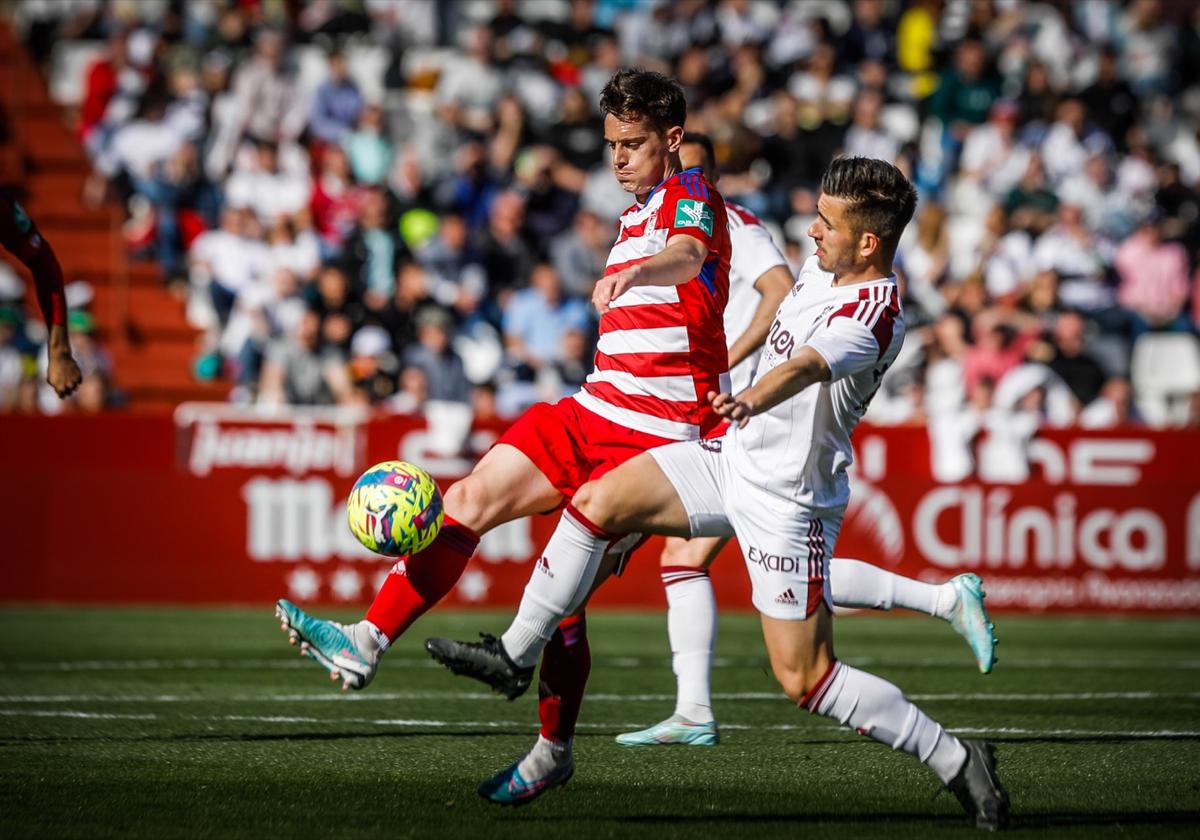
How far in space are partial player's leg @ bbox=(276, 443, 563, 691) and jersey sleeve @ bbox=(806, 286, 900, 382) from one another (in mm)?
1299

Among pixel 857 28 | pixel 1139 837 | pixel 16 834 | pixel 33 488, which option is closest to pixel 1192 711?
pixel 1139 837

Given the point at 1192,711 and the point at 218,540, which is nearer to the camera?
the point at 1192,711

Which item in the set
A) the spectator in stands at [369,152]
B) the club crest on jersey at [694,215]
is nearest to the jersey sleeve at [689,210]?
the club crest on jersey at [694,215]

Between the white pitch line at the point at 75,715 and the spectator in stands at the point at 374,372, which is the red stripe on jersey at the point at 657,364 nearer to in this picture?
the white pitch line at the point at 75,715

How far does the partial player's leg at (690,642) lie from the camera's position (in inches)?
299

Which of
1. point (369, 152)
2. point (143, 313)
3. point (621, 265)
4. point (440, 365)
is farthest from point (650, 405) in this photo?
point (143, 313)

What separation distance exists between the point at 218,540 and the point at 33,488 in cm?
161

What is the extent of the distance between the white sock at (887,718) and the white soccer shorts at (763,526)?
0.26 meters

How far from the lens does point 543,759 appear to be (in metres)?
6.02

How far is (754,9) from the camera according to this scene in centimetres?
2136

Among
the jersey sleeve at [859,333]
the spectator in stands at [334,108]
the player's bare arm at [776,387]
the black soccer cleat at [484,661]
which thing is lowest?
the black soccer cleat at [484,661]

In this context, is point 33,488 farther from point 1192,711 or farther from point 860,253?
point 860,253

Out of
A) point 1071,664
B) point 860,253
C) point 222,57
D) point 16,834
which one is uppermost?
point 222,57

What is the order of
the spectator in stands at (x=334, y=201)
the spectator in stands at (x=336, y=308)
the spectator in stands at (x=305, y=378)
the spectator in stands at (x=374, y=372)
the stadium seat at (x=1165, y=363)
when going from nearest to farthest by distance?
1. the spectator in stands at (x=374, y=372)
2. the spectator in stands at (x=305, y=378)
3. the spectator in stands at (x=336, y=308)
4. the stadium seat at (x=1165, y=363)
5. the spectator in stands at (x=334, y=201)
